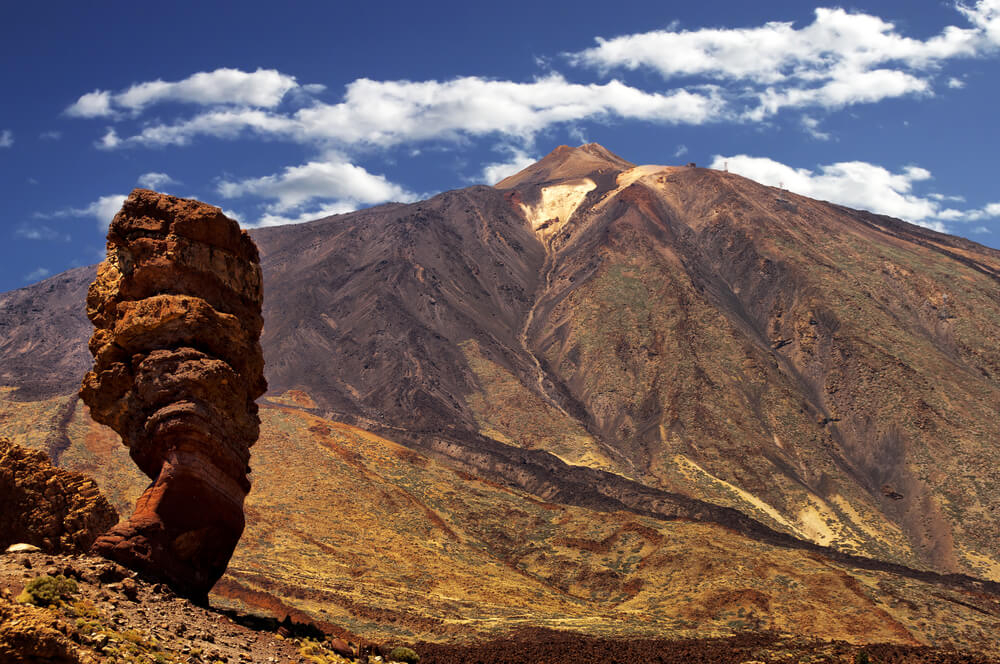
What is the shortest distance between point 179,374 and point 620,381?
101 metres

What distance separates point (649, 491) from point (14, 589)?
257 ft

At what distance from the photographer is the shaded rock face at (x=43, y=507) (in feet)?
70.9

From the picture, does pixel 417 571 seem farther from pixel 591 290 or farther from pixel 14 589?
pixel 591 290

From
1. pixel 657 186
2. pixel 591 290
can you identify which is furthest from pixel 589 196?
pixel 591 290

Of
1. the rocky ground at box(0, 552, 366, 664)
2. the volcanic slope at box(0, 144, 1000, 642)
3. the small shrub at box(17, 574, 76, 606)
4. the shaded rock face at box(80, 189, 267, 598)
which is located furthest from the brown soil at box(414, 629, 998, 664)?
the small shrub at box(17, 574, 76, 606)

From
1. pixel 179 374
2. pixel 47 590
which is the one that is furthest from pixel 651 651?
pixel 47 590

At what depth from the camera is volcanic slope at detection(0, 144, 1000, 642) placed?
2697 inches

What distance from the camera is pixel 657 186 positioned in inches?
7106

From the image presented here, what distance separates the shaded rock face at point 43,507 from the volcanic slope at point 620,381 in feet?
70.9

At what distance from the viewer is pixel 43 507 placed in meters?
22.3

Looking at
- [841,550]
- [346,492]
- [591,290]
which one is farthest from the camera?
[591,290]

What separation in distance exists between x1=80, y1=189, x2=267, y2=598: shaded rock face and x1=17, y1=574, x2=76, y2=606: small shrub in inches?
154

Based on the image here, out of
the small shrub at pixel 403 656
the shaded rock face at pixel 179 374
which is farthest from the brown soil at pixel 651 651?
the shaded rock face at pixel 179 374

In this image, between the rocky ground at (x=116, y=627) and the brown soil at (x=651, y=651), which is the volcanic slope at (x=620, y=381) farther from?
the rocky ground at (x=116, y=627)
